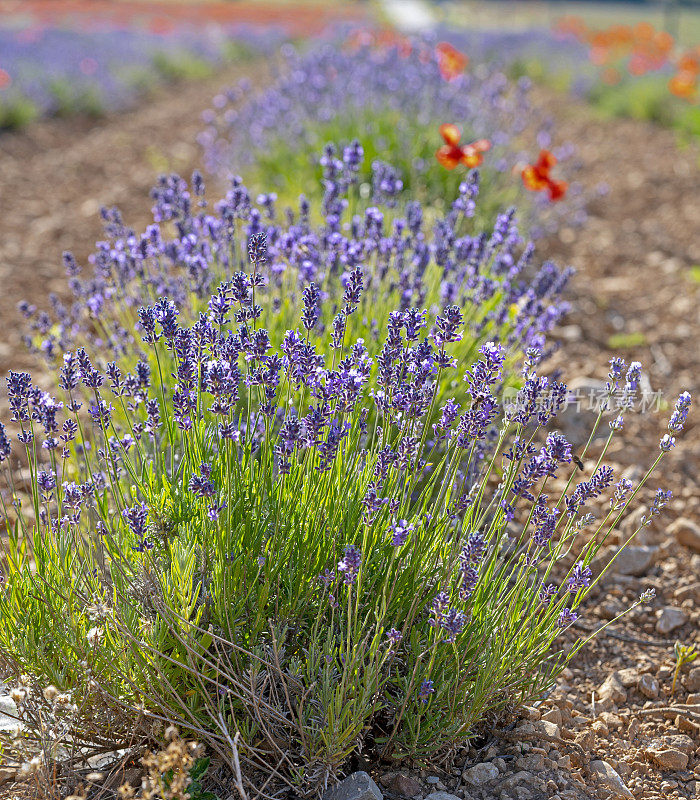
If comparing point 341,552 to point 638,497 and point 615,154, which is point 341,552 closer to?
point 638,497

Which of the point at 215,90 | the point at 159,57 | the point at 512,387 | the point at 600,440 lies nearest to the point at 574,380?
the point at 600,440

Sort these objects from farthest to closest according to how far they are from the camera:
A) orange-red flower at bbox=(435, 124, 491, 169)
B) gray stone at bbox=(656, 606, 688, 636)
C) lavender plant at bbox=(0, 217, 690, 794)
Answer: orange-red flower at bbox=(435, 124, 491, 169) → gray stone at bbox=(656, 606, 688, 636) → lavender plant at bbox=(0, 217, 690, 794)

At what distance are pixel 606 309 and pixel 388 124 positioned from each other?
7.12 feet

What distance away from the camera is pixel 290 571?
6.53ft

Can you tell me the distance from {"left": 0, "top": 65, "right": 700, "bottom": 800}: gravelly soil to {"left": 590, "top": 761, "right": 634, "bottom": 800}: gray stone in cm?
2

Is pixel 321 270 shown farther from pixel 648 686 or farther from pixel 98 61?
pixel 98 61

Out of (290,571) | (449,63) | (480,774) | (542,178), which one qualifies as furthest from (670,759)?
(449,63)

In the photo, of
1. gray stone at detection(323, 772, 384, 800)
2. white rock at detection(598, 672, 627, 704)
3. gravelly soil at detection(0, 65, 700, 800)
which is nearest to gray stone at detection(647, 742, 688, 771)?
gravelly soil at detection(0, 65, 700, 800)

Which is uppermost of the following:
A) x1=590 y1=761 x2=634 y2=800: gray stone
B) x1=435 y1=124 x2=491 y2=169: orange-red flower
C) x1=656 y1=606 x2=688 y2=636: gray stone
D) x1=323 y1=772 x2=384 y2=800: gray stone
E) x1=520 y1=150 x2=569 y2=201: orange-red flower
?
x1=435 y1=124 x2=491 y2=169: orange-red flower

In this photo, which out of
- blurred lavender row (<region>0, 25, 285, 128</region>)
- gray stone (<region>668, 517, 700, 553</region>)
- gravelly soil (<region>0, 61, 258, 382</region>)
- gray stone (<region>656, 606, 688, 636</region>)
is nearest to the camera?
gray stone (<region>656, 606, 688, 636</region>)

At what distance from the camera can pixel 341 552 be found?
1979 mm

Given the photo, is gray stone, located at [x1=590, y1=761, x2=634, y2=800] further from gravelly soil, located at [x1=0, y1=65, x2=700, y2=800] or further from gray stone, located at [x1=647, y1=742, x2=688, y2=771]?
gray stone, located at [x1=647, y1=742, x2=688, y2=771]

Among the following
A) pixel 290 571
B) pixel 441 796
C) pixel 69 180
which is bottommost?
pixel 441 796

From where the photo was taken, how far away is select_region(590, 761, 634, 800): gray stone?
6.93ft
